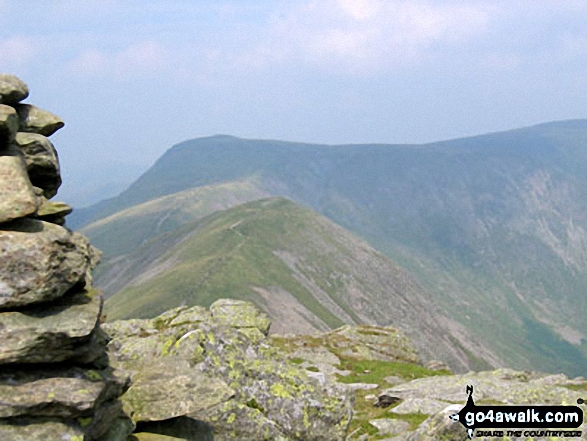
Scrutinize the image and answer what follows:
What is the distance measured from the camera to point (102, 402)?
52.7ft

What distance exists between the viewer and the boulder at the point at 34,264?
590 inches

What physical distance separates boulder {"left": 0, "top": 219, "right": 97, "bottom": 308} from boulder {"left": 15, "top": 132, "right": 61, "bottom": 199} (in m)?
4.43

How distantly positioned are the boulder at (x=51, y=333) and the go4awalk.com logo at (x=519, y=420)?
1225 centimetres

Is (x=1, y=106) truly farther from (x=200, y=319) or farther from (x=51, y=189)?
(x=200, y=319)

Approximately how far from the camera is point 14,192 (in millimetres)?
16234

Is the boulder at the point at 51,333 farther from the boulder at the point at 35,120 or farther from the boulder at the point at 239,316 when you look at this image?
the boulder at the point at 239,316

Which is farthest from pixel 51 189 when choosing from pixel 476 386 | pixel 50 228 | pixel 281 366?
pixel 476 386

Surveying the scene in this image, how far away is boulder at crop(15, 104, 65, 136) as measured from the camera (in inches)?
853

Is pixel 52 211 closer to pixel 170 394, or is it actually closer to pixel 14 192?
pixel 14 192

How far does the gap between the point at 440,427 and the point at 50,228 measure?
14141 millimetres

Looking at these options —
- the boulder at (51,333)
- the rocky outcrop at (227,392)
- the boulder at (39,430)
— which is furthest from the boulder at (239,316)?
the boulder at (39,430)

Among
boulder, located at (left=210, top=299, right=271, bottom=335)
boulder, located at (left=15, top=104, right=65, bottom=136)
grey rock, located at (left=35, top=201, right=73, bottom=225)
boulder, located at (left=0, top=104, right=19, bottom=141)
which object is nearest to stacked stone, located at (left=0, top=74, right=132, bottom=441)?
→ grey rock, located at (left=35, top=201, right=73, bottom=225)

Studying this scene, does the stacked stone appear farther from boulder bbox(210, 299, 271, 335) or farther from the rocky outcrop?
boulder bbox(210, 299, 271, 335)

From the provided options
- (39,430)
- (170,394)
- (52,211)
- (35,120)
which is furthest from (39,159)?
(39,430)
